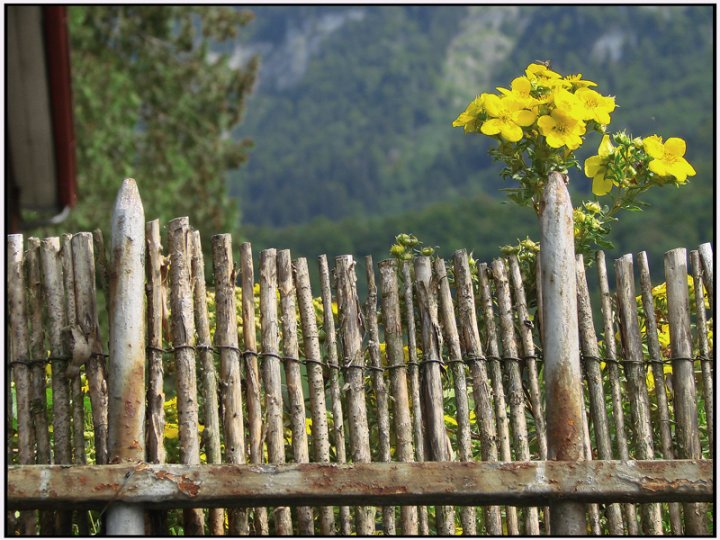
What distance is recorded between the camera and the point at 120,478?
3629 mm

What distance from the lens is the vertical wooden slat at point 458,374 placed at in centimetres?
391

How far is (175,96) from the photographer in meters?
22.7

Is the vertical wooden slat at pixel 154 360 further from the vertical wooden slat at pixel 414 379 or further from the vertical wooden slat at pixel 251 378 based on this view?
the vertical wooden slat at pixel 414 379

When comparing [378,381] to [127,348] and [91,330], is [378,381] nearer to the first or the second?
[127,348]

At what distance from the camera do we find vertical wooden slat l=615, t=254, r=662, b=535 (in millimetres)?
4016

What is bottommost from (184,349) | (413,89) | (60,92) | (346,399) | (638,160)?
(346,399)

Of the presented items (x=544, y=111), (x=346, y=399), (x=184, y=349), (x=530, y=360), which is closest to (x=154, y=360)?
(x=184, y=349)

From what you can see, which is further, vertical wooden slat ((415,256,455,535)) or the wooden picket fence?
vertical wooden slat ((415,256,455,535))

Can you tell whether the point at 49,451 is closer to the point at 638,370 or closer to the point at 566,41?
the point at 638,370

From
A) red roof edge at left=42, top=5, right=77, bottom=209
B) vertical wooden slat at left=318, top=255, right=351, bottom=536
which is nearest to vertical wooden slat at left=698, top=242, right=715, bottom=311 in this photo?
vertical wooden slat at left=318, top=255, right=351, bottom=536

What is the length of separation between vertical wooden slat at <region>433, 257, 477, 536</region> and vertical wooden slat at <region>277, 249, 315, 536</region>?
1.72 feet

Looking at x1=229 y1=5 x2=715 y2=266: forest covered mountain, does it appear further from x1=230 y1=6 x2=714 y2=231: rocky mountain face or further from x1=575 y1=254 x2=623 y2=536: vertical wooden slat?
x1=575 y1=254 x2=623 y2=536: vertical wooden slat

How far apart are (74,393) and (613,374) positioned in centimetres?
189

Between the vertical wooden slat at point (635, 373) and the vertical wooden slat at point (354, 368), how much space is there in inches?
37.4
